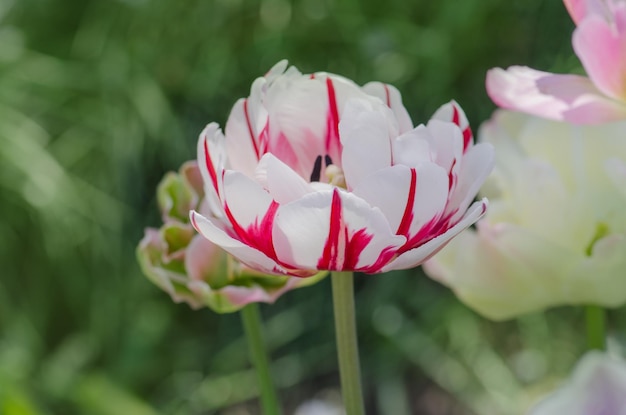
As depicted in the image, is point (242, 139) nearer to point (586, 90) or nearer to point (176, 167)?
point (586, 90)

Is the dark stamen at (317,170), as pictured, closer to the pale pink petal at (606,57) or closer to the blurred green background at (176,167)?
the pale pink petal at (606,57)

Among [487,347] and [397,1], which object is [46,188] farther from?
[487,347]

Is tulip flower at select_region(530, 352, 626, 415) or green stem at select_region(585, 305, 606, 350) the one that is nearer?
tulip flower at select_region(530, 352, 626, 415)

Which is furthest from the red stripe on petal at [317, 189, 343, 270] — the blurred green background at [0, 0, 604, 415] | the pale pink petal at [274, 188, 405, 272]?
the blurred green background at [0, 0, 604, 415]

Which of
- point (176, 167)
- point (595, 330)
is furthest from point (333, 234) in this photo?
point (176, 167)

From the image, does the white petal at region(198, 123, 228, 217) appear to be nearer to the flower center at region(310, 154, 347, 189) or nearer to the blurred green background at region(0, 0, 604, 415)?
the flower center at region(310, 154, 347, 189)

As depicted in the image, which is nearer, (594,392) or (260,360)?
(594,392)
